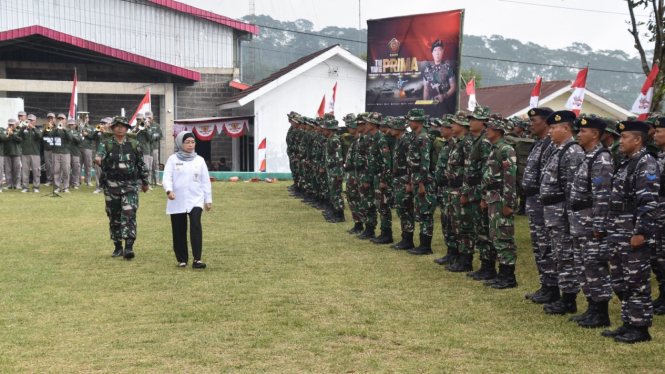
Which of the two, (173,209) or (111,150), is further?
(111,150)

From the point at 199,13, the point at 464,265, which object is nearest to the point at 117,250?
the point at 464,265

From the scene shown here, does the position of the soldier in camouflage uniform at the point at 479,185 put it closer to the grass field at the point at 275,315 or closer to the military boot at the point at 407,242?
the grass field at the point at 275,315

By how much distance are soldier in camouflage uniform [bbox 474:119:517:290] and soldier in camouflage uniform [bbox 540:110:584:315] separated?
1.00m

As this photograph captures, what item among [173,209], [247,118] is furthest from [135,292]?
[247,118]

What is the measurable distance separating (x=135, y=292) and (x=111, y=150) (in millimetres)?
3016

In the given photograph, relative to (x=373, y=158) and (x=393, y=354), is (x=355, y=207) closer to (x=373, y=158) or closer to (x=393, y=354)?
(x=373, y=158)

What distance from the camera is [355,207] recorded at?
13242mm

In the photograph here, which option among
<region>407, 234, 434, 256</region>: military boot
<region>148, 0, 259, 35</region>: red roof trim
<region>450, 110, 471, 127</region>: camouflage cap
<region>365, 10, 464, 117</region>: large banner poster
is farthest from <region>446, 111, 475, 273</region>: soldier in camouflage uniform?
<region>148, 0, 259, 35</region>: red roof trim

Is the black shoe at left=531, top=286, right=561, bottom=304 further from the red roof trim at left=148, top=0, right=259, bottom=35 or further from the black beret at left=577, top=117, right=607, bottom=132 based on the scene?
the red roof trim at left=148, top=0, right=259, bottom=35

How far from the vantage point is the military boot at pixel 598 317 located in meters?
6.76

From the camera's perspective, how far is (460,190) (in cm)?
952

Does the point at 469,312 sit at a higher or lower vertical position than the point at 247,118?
lower

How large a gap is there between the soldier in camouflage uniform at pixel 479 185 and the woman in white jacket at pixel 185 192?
342 centimetres

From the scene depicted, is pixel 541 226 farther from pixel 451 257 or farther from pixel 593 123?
pixel 451 257
